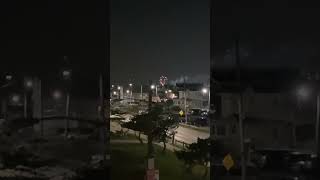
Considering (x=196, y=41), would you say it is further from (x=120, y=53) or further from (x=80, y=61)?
(x=80, y=61)

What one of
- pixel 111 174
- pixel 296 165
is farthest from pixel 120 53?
pixel 296 165

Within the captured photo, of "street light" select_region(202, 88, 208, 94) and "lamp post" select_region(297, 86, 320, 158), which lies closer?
"lamp post" select_region(297, 86, 320, 158)

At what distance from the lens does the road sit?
2.35 metres

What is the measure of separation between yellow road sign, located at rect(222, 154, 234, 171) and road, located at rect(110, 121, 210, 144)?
0.18m

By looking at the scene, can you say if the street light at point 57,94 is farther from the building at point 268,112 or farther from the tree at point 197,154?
the building at point 268,112

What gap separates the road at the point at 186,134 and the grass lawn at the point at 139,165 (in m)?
0.12

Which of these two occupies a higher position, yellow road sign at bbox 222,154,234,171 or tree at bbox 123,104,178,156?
tree at bbox 123,104,178,156

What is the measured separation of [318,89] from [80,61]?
1.49 m

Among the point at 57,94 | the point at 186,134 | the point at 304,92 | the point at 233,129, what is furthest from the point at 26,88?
the point at 304,92

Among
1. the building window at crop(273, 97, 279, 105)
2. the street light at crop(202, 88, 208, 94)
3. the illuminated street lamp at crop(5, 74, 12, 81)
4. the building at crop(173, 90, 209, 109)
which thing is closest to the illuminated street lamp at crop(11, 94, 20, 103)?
the illuminated street lamp at crop(5, 74, 12, 81)

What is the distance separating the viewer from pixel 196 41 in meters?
2.34

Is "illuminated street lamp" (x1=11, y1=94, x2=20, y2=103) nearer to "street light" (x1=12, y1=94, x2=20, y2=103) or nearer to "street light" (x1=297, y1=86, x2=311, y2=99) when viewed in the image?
"street light" (x1=12, y1=94, x2=20, y2=103)

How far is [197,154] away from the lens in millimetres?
2334

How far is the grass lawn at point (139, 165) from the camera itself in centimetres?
234
